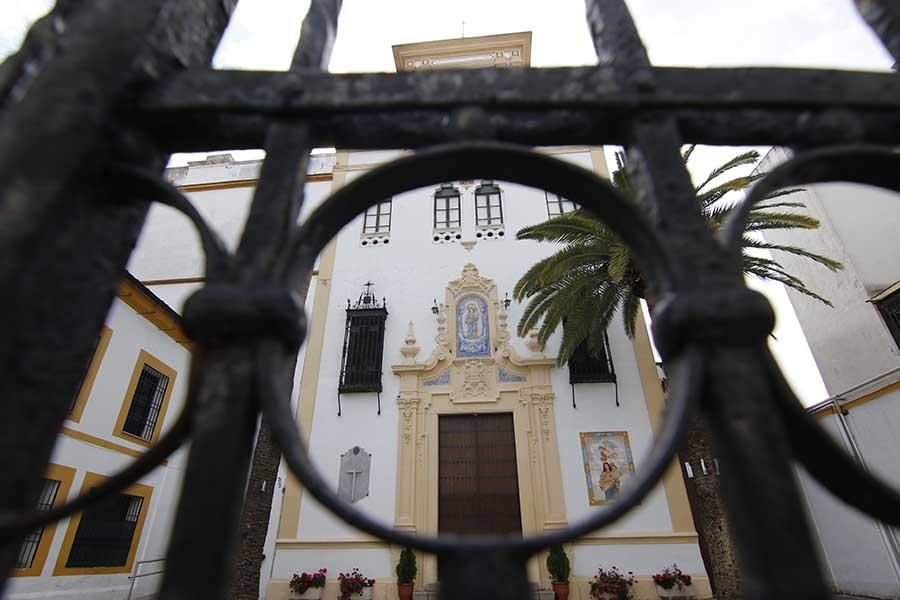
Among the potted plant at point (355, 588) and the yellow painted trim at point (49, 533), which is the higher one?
the yellow painted trim at point (49, 533)

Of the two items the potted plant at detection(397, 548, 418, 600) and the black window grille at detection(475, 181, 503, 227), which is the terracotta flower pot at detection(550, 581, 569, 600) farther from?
the black window grille at detection(475, 181, 503, 227)

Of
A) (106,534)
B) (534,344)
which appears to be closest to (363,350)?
(534,344)

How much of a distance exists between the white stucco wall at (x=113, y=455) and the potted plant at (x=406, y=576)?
3771mm

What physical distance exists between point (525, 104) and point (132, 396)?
10.1 metres

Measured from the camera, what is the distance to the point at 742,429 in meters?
0.74

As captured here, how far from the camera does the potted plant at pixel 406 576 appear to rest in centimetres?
811

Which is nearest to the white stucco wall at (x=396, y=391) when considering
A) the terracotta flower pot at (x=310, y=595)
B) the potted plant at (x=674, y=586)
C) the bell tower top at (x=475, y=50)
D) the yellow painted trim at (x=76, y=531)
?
the potted plant at (x=674, y=586)

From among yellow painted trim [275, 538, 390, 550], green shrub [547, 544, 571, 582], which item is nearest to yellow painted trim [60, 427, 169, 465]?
yellow painted trim [275, 538, 390, 550]

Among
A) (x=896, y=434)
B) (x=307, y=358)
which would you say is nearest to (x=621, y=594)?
(x=896, y=434)

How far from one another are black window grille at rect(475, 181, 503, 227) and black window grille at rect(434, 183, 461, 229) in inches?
21.6

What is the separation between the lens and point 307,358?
10469mm

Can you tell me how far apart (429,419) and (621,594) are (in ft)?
→ 14.8

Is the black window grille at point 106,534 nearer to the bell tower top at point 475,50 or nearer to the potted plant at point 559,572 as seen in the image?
the potted plant at point 559,572

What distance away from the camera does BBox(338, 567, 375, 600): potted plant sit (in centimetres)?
811
